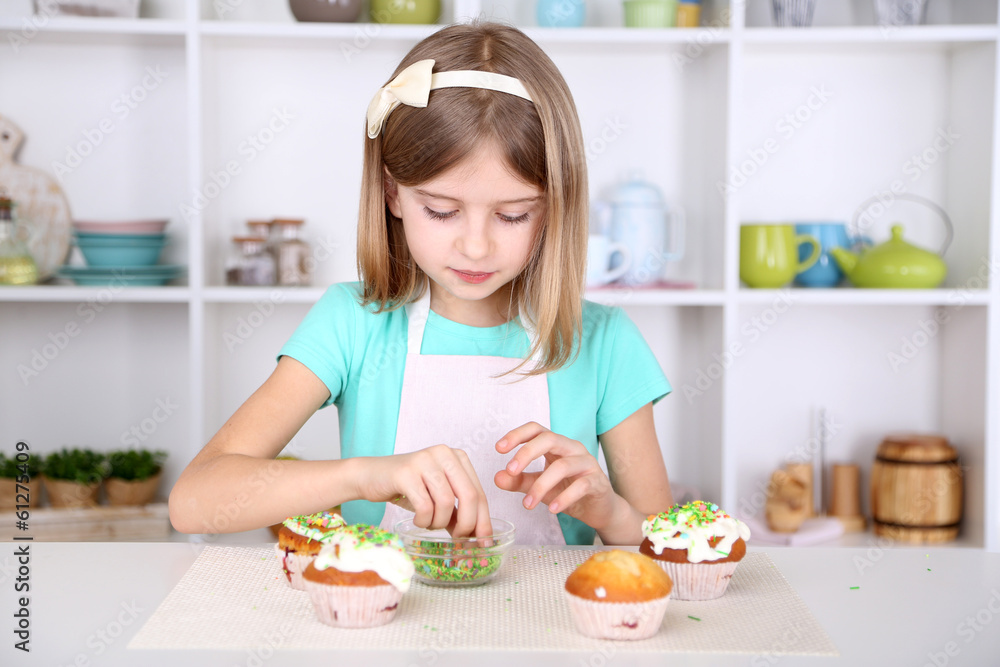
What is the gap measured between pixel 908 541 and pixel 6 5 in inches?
94.2

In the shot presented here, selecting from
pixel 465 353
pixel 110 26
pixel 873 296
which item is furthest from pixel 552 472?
pixel 110 26

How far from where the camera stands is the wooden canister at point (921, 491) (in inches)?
77.4

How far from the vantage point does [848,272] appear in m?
2.01

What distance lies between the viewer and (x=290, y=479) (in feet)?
3.12

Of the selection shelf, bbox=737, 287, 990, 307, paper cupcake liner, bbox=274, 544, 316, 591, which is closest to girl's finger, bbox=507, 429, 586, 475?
paper cupcake liner, bbox=274, 544, 316, 591

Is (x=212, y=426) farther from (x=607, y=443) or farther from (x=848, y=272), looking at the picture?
(x=848, y=272)

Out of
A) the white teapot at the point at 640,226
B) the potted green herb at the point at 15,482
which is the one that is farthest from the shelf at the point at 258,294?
the white teapot at the point at 640,226

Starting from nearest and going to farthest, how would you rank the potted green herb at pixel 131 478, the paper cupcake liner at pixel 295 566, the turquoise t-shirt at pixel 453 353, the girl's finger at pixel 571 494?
1. the paper cupcake liner at pixel 295 566
2. the girl's finger at pixel 571 494
3. the turquoise t-shirt at pixel 453 353
4. the potted green herb at pixel 131 478

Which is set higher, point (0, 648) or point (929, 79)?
point (929, 79)

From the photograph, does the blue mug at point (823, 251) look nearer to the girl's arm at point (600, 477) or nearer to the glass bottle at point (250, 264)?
the girl's arm at point (600, 477)

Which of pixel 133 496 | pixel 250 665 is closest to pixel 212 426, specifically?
pixel 133 496

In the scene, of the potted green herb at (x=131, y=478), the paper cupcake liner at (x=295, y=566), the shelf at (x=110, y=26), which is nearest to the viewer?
the paper cupcake liner at (x=295, y=566)

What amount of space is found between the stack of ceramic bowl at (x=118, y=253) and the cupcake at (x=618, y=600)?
1482mm

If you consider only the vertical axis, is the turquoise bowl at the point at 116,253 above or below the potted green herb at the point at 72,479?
above
